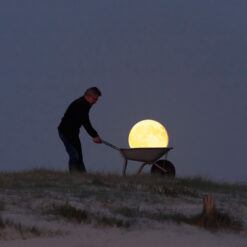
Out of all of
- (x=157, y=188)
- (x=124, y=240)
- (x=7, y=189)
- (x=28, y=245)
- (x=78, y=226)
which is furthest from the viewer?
(x=157, y=188)

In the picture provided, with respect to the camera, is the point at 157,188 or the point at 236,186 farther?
the point at 236,186

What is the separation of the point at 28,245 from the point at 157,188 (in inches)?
136

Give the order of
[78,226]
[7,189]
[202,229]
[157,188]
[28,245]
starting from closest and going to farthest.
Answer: [28,245]
[78,226]
[202,229]
[7,189]
[157,188]

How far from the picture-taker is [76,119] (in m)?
10.1

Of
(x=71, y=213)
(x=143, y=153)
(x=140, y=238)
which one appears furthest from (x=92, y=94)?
(x=140, y=238)

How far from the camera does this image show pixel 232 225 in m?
5.32

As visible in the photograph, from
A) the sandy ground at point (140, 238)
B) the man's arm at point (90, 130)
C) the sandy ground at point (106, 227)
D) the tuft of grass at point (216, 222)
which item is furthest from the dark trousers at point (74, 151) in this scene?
the sandy ground at point (140, 238)

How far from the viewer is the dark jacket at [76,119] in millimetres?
10016

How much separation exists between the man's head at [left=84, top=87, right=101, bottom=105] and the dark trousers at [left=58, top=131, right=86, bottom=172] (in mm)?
854

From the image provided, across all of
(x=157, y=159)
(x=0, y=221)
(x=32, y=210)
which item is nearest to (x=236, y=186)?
(x=157, y=159)

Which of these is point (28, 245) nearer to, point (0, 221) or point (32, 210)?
point (0, 221)

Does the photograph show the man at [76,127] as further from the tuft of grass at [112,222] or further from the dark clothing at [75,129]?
the tuft of grass at [112,222]

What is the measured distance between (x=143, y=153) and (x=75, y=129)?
1.50m

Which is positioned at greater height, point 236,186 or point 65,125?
point 65,125
